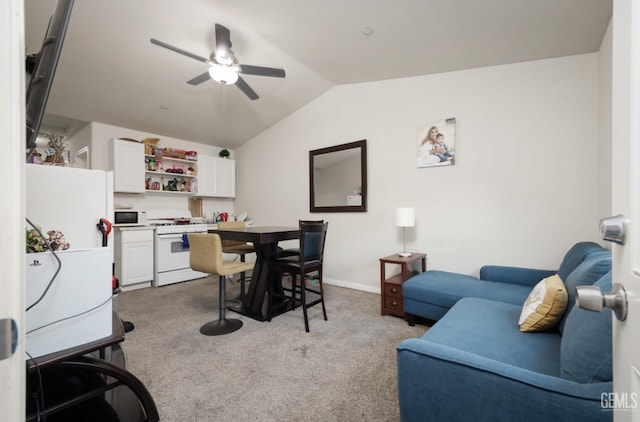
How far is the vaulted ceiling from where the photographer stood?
82.4 inches

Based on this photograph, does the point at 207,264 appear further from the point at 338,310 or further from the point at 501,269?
the point at 501,269

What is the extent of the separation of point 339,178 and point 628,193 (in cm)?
342

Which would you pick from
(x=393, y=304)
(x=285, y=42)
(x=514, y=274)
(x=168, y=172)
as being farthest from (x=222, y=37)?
(x=514, y=274)

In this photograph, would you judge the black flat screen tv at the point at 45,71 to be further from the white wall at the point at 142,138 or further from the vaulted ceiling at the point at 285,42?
the white wall at the point at 142,138

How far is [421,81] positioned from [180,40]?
8.99 ft

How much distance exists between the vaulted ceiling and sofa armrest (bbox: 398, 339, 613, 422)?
7.81ft

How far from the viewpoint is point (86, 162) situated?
406 cm

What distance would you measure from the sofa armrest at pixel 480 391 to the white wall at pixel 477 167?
2192 millimetres

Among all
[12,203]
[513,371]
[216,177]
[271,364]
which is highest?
[216,177]

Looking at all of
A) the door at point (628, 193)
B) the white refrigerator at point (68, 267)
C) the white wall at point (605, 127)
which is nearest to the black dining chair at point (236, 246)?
the white refrigerator at point (68, 267)

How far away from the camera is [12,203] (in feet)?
1.42

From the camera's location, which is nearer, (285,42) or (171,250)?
(285,42)

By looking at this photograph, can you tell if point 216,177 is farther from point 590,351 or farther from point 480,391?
point 590,351

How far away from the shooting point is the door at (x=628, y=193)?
1.55 feet
